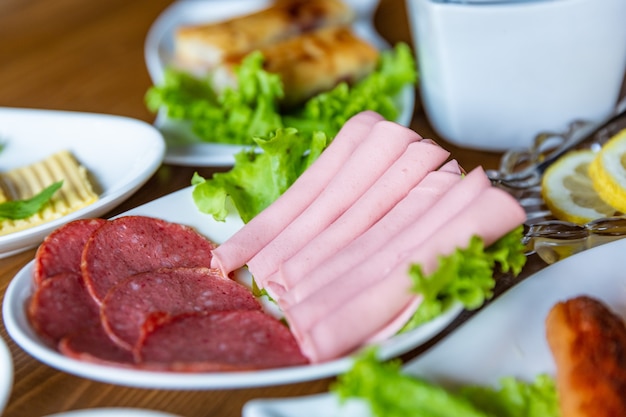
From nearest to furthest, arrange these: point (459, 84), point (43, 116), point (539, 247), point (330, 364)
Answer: point (330, 364) → point (539, 247) → point (459, 84) → point (43, 116)

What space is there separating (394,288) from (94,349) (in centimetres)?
54

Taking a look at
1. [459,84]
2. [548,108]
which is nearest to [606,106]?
[548,108]

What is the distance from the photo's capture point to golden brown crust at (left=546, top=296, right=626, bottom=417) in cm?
103

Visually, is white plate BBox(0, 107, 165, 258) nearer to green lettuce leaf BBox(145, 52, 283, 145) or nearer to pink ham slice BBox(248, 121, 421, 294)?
green lettuce leaf BBox(145, 52, 283, 145)

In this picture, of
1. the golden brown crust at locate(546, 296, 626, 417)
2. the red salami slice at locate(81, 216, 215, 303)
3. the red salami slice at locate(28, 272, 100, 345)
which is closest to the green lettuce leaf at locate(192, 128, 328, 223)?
the red salami slice at locate(81, 216, 215, 303)

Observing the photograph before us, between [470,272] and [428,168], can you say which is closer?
[470,272]

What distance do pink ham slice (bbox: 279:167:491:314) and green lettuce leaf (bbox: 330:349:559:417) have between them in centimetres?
19

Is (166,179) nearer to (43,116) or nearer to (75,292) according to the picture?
(43,116)

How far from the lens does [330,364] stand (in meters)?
1.16

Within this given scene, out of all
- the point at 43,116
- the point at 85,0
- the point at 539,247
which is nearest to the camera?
the point at 539,247

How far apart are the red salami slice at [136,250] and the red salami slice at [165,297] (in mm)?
50

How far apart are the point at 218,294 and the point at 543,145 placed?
1.09m

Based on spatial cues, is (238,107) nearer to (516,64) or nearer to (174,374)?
(516,64)

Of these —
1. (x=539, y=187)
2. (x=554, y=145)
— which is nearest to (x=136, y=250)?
(x=539, y=187)
